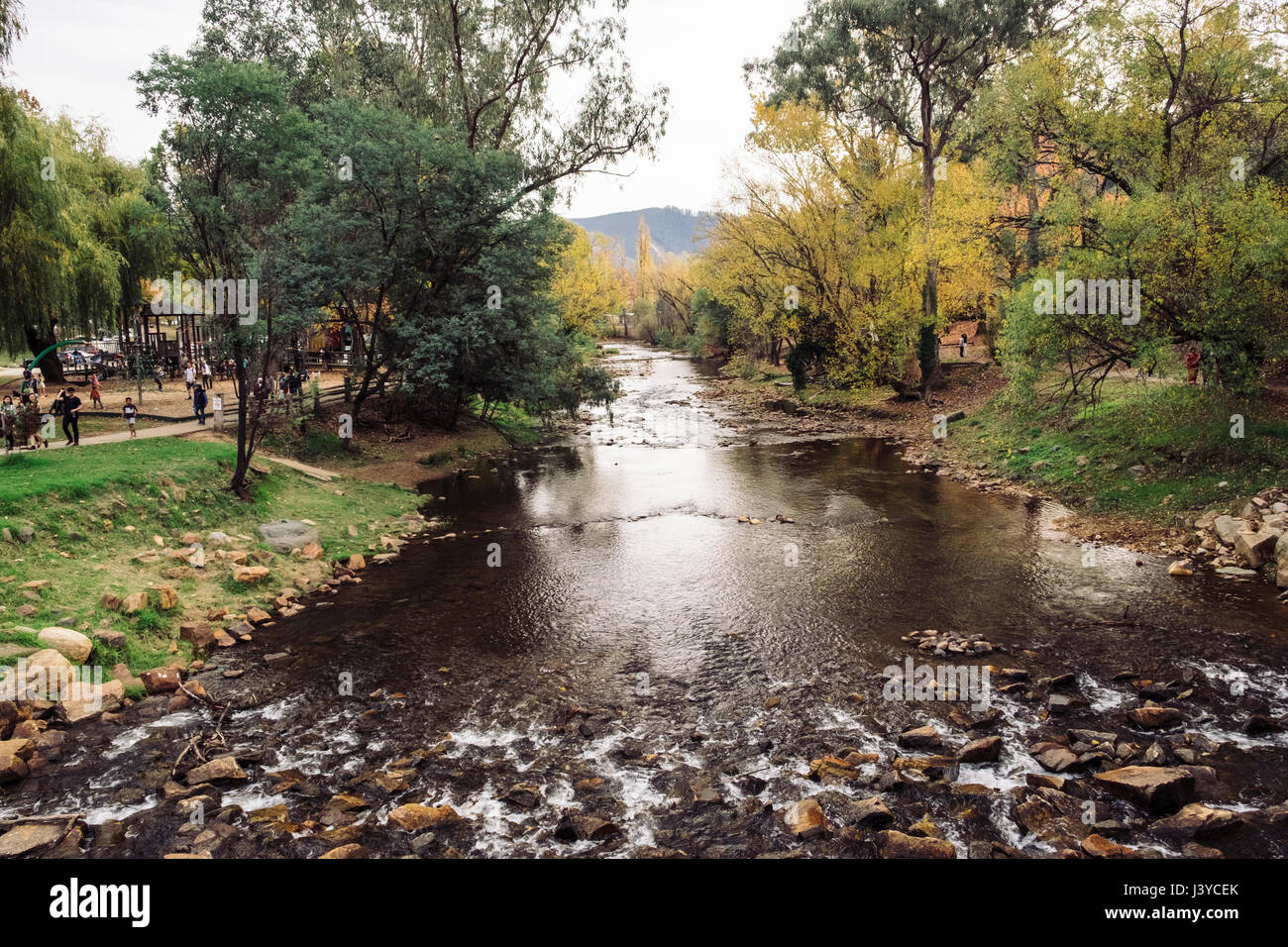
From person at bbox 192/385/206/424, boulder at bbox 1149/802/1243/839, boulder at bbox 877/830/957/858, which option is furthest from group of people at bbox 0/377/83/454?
boulder at bbox 1149/802/1243/839

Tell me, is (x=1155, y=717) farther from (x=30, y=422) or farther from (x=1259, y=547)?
(x=30, y=422)

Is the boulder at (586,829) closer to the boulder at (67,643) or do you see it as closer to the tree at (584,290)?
the boulder at (67,643)

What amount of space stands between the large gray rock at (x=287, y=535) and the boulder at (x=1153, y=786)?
50.0 feet

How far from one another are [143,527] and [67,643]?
502cm

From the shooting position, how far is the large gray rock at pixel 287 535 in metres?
15.8

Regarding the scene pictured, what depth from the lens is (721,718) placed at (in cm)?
952

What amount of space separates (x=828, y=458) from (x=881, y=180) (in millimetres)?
16811

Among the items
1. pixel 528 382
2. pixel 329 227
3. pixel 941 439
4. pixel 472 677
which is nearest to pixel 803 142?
pixel 941 439

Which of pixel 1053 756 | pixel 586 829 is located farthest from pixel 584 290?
pixel 586 829

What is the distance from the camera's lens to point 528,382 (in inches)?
1089

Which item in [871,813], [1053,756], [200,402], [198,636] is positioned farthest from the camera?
[200,402]

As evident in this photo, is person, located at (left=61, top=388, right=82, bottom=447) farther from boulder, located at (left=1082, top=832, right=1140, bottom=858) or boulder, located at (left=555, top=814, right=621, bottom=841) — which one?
boulder, located at (left=1082, top=832, right=1140, bottom=858)

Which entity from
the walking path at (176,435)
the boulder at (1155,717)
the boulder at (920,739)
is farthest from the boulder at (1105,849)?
the walking path at (176,435)

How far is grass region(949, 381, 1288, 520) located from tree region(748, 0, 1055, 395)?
483 inches
